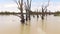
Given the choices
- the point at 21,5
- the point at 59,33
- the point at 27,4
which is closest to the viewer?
the point at 59,33

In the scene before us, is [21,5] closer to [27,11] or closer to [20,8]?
[20,8]

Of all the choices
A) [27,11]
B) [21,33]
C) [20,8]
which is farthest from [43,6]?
[21,33]

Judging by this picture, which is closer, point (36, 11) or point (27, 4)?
point (27, 4)

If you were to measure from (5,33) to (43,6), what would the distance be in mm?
13478

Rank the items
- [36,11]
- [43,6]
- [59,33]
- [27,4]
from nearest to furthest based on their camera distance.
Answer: [59,33] < [27,4] < [43,6] < [36,11]

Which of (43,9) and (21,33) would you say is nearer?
(21,33)

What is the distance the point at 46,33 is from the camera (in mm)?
10148

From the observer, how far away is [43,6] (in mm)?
23516

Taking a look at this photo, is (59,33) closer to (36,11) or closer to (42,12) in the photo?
(42,12)

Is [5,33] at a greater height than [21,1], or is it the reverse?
[21,1]

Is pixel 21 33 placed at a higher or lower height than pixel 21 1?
lower

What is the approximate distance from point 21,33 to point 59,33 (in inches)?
77.6

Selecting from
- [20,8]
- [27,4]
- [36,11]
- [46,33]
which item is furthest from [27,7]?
[46,33]

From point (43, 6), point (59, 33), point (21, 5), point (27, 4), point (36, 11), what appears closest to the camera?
point (59, 33)
